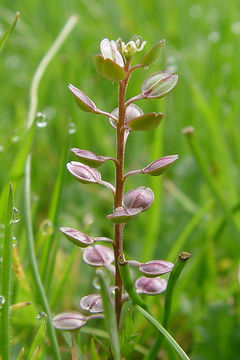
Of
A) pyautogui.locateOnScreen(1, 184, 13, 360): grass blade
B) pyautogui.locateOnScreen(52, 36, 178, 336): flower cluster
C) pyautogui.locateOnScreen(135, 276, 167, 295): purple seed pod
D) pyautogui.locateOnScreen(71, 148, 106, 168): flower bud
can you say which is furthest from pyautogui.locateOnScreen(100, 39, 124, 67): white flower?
pyautogui.locateOnScreen(135, 276, 167, 295): purple seed pod

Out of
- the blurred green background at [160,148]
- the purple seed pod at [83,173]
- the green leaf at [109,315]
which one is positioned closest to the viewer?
the green leaf at [109,315]

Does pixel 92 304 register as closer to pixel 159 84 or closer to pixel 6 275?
pixel 6 275

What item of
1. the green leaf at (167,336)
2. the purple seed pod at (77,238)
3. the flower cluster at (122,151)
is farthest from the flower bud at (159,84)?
the green leaf at (167,336)

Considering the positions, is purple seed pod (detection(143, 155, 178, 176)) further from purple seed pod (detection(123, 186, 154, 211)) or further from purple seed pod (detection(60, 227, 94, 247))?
purple seed pod (detection(60, 227, 94, 247))

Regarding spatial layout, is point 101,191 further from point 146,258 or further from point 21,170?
point 21,170

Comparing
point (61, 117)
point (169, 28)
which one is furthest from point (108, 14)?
point (61, 117)

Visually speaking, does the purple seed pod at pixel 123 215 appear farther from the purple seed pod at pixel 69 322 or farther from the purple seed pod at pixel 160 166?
the purple seed pod at pixel 69 322
